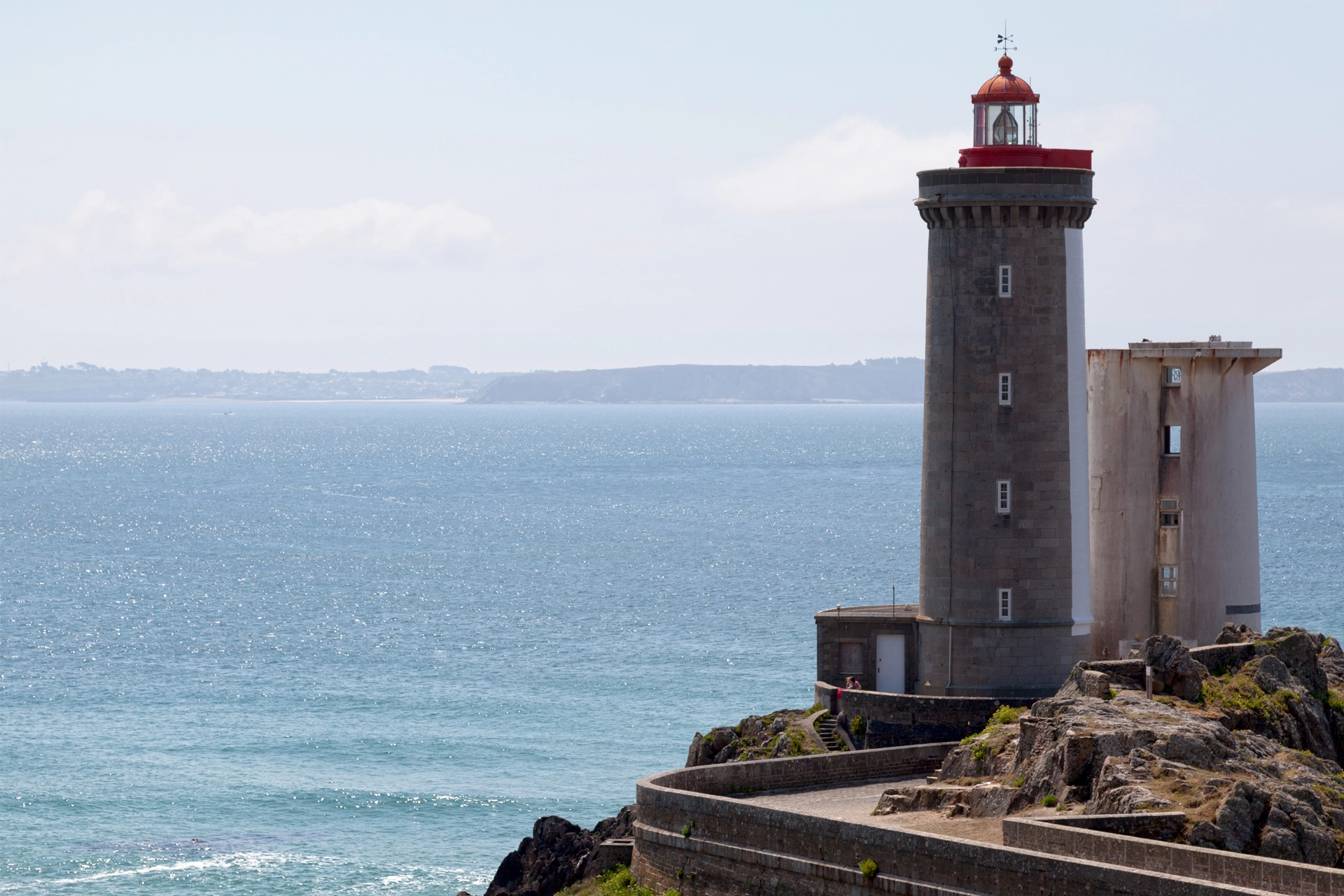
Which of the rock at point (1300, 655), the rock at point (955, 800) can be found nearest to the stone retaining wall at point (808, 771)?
the rock at point (955, 800)

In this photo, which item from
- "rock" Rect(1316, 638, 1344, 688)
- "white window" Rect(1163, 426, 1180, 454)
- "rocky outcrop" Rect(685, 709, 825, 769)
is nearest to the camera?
"rock" Rect(1316, 638, 1344, 688)

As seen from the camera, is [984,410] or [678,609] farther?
[678,609]

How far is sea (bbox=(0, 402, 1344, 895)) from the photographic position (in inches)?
1957

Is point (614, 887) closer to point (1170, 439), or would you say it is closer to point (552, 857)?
point (552, 857)

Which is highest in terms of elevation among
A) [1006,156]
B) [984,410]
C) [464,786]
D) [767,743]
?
[1006,156]

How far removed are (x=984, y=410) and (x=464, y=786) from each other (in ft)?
83.1

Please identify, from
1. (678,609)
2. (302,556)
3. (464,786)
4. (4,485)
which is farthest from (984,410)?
(4,485)

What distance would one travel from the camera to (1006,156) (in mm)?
36375

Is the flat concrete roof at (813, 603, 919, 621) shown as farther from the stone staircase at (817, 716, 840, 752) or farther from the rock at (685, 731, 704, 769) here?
the rock at (685, 731, 704, 769)

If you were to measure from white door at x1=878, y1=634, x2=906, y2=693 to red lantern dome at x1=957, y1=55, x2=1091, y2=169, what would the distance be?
9.40 m

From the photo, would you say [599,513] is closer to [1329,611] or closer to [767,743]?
[1329,611]

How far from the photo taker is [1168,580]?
125 ft

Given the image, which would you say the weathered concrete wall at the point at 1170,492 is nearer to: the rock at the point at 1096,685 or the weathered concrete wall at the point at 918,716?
the weathered concrete wall at the point at 918,716

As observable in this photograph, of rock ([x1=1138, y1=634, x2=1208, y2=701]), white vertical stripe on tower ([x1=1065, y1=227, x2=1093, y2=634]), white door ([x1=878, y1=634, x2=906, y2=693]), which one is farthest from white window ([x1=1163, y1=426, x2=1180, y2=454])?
rock ([x1=1138, y1=634, x2=1208, y2=701])
